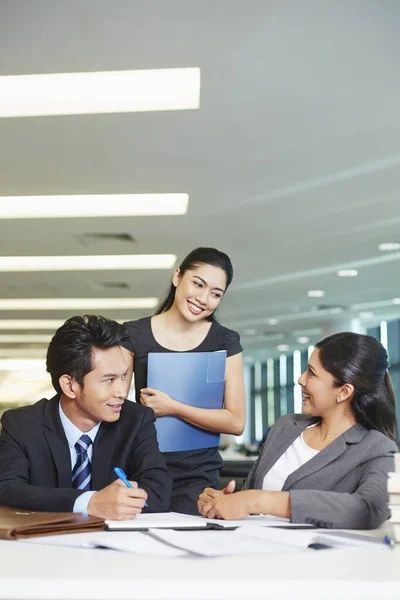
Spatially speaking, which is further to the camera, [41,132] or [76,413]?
[41,132]

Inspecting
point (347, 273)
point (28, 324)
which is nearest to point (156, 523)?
point (347, 273)

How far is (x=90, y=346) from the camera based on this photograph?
214cm

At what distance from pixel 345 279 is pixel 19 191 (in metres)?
4.86

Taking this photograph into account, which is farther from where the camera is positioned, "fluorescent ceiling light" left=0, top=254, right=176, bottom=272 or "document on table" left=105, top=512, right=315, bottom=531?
"fluorescent ceiling light" left=0, top=254, right=176, bottom=272

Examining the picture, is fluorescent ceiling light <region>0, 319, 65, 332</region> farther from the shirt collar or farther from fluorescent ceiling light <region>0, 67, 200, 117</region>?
the shirt collar

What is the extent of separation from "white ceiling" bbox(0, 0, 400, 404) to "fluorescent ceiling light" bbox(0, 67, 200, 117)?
8 cm

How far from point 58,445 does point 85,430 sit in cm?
13

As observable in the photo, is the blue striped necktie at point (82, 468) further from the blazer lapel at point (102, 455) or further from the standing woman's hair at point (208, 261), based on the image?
the standing woman's hair at point (208, 261)

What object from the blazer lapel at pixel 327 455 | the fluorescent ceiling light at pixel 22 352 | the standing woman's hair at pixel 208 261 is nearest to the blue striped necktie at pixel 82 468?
the blazer lapel at pixel 327 455

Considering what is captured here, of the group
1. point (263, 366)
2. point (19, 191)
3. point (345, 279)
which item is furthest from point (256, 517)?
point (263, 366)

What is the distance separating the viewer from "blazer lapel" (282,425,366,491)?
6.56 feet

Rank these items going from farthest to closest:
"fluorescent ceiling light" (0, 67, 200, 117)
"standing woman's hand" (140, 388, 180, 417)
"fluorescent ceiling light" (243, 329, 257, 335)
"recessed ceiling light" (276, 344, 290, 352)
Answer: "recessed ceiling light" (276, 344, 290, 352)
"fluorescent ceiling light" (243, 329, 257, 335)
"fluorescent ceiling light" (0, 67, 200, 117)
"standing woman's hand" (140, 388, 180, 417)

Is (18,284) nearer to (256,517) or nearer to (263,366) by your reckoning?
(256,517)

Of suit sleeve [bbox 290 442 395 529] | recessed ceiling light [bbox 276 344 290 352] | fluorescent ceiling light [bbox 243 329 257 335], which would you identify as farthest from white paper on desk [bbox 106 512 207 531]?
recessed ceiling light [bbox 276 344 290 352]
